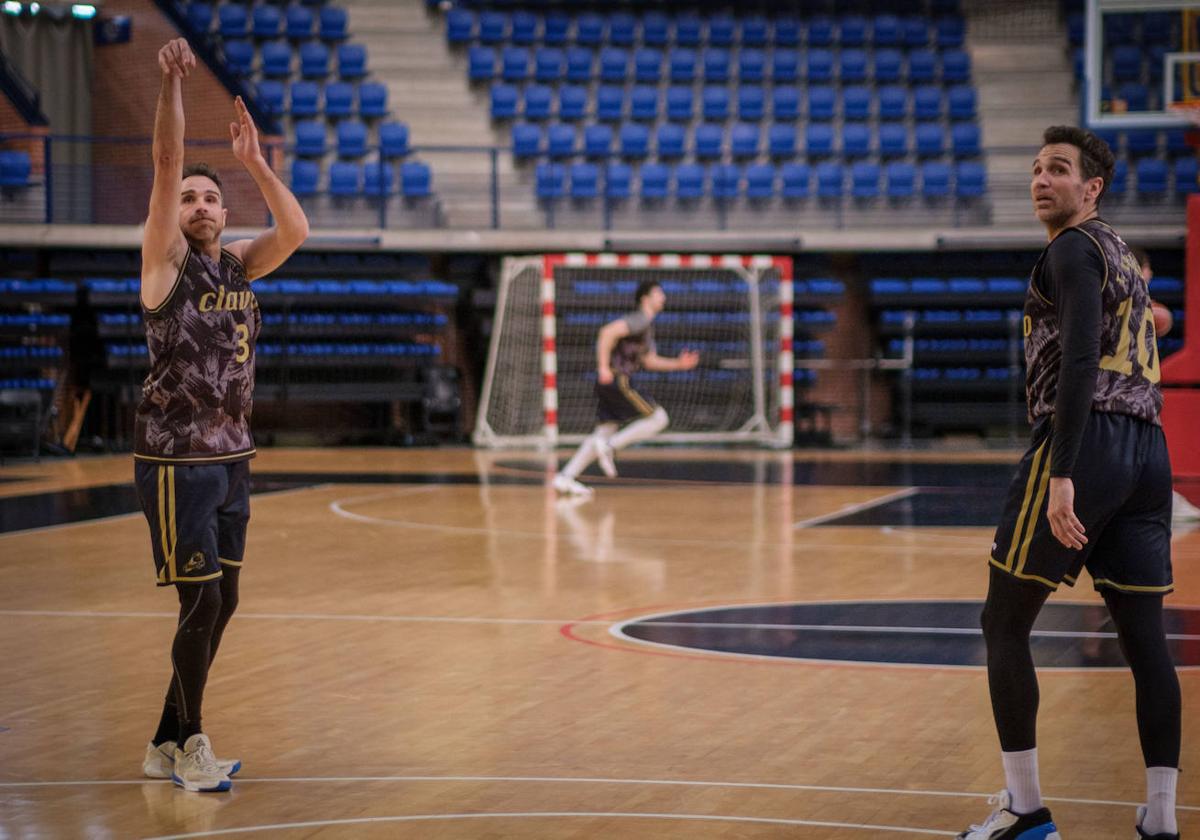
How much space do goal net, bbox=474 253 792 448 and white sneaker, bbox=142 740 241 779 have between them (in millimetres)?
17564

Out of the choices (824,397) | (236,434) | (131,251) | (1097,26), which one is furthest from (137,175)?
(236,434)

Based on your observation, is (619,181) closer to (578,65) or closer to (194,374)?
(578,65)

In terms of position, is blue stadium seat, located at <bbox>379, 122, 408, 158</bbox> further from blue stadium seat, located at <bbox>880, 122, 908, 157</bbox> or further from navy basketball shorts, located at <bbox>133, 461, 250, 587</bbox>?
navy basketball shorts, located at <bbox>133, 461, 250, 587</bbox>

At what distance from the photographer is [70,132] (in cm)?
2377

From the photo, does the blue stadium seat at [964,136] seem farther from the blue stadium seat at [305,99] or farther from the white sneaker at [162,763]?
the white sneaker at [162,763]

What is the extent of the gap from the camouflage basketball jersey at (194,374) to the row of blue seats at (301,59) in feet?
67.7

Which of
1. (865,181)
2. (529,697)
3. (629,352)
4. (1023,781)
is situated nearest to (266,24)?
(865,181)

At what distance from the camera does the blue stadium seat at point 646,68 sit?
1004 inches

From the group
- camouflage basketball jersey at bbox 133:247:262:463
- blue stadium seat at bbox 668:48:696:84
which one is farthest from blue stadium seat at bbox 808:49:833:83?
camouflage basketball jersey at bbox 133:247:262:463

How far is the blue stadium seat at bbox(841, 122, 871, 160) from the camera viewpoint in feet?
79.8

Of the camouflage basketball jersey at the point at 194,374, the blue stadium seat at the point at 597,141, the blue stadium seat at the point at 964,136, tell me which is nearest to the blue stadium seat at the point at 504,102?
the blue stadium seat at the point at 597,141

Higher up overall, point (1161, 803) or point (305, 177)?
point (305, 177)

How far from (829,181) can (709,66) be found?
3.20m

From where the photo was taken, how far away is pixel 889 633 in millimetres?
7434
